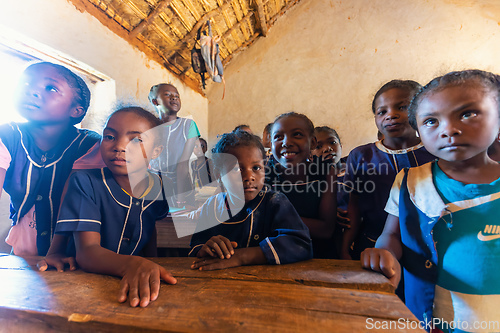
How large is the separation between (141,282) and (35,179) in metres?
0.91

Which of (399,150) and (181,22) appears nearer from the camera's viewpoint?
(399,150)

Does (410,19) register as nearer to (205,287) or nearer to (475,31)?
(475,31)

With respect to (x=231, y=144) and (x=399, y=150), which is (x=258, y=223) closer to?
(x=231, y=144)

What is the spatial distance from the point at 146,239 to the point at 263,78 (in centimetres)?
532

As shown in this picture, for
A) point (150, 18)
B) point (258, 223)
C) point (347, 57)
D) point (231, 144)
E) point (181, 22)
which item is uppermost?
point (347, 57)

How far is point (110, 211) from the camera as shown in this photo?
96cm

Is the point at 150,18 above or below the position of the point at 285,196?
above

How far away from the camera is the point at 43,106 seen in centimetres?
111

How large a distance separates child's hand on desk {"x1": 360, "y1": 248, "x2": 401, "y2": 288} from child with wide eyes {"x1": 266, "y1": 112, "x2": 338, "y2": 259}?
56 centimetres

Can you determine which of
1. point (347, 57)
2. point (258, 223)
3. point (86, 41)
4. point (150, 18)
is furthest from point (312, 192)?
point (347, 57)

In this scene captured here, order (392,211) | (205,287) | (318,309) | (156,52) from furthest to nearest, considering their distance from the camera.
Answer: (156,52) → (392,211) → (205,287) → (318,309)

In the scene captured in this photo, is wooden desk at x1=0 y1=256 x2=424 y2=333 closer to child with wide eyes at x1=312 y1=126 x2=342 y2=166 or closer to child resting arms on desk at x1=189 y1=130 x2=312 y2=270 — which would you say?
child resting arms on desk at x1=189 y1=130 x2=312 y2=270

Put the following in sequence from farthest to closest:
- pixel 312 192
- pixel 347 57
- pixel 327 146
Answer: pixel 347 57
pixel 327 146
pixel 312 192

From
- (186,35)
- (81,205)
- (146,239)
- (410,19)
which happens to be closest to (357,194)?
(146,239)
